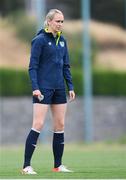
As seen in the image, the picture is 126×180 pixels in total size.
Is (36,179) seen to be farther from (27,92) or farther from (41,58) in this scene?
(27,92)

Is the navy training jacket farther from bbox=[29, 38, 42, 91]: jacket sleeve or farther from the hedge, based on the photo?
the hedge

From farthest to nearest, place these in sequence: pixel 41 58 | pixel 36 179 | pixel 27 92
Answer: pixel 27 92, pixel 41 58, pixel 36 179

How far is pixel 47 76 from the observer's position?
12016 millimetres

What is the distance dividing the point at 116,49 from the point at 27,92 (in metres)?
3.14

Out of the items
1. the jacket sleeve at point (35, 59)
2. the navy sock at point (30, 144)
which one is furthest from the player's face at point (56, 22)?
the navy sock at point (30, 144)

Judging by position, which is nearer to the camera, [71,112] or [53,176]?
[53,176]

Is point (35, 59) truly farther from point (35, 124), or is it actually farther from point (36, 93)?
point (35, 124)

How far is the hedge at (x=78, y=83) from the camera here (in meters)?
27.5

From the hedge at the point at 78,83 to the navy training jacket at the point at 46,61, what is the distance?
1513cm

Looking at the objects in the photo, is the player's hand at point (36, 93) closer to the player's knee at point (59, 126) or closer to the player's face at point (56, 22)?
the player's knee at point (59, 126)

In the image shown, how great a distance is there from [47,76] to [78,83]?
1567cm

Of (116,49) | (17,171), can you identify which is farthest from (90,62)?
(17,171)

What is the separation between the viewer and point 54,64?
474 inches

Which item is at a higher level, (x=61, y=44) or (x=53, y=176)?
(x=61, y=44)
